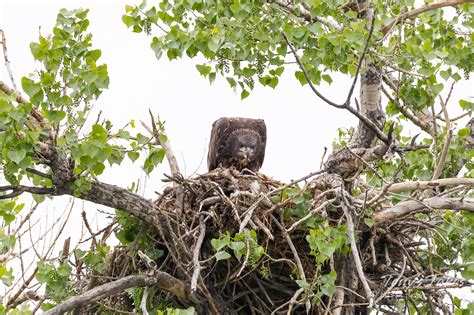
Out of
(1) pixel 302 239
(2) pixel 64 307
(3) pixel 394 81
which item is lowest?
(2) pixel 64 307

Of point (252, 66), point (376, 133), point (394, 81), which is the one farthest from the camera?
point (394, 81)

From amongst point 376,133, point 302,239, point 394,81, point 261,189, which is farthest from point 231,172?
point 394,81

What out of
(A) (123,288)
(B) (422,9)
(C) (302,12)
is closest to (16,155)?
(A) (123,288)

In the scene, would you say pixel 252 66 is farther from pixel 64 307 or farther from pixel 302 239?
pixel 64 307

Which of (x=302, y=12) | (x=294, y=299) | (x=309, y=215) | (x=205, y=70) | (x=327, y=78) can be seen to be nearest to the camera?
(x=294, y=299)

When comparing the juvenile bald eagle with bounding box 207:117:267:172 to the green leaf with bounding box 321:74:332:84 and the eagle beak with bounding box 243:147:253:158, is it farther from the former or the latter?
the green leaf with bounding box 321:74:332:84

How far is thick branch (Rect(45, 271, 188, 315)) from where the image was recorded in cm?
584

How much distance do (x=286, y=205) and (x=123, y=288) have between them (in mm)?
1319

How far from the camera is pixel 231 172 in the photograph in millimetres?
7238

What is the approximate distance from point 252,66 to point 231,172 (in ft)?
2.86

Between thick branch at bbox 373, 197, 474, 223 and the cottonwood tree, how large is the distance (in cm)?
1

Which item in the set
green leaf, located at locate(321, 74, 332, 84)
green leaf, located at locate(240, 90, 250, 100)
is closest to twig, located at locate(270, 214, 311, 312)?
green leaf, located at locate(240, 90, 250, 100)

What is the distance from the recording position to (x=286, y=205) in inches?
261

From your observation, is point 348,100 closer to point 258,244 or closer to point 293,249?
point 293,249
